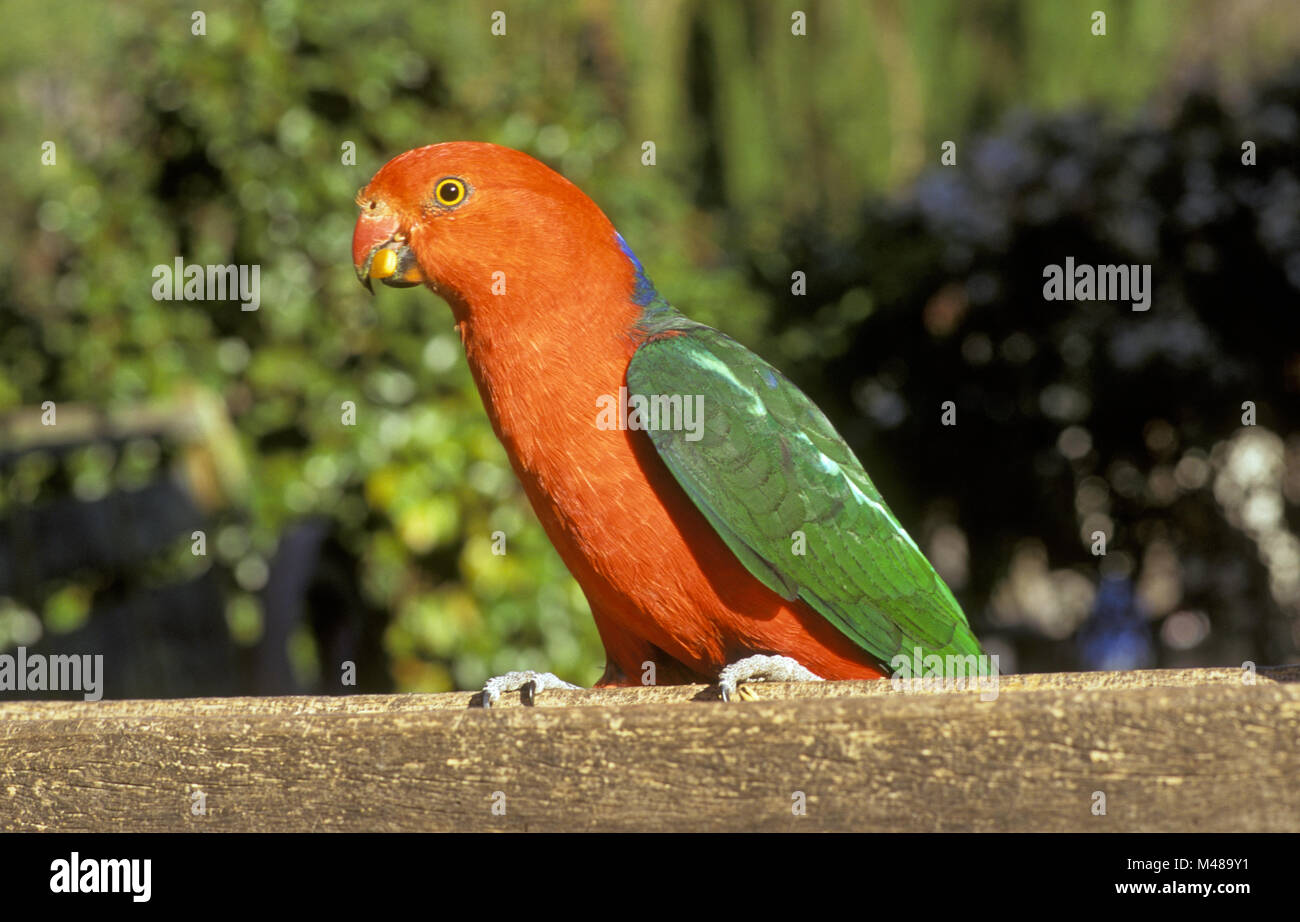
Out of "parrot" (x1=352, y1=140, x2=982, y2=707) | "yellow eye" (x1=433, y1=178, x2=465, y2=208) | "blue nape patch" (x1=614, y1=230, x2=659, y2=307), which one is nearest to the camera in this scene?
"parrot" (x1=352, y1=140, x2=982, y2=707)

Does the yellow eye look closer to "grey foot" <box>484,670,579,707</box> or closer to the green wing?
the green wing

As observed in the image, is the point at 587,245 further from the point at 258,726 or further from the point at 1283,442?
the point at 1283,442

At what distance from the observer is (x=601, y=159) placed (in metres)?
4.36

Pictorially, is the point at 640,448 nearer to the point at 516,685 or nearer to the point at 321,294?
the point at 516,685

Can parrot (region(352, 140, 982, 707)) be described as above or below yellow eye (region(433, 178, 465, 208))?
below

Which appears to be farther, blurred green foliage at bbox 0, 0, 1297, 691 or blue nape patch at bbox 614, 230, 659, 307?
blurred green foliage at bbox 0, 0, 1297, 691

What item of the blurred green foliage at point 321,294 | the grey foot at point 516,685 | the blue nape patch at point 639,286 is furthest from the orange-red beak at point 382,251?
the blurred green foliage at point 321,294

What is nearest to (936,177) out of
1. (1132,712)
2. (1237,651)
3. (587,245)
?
(1237,651)

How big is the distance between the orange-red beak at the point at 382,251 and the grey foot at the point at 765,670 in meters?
0.87

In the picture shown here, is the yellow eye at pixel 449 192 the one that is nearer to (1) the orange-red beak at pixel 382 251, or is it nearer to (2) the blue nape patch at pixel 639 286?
(1) the orange-red beak at pixel 382 251

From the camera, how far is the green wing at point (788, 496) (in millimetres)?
2045

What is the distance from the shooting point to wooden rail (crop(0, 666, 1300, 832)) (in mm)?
1144

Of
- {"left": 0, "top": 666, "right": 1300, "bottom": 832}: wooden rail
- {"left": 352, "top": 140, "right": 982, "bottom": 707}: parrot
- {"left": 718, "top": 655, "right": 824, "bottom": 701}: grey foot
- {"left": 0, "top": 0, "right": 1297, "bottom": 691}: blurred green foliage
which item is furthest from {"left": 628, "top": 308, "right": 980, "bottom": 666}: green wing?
{"left": 0, "top": 0, "right": 1297, "bottom": 691}: blurred green foliage

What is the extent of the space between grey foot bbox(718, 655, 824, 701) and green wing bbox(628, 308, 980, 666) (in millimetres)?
137
